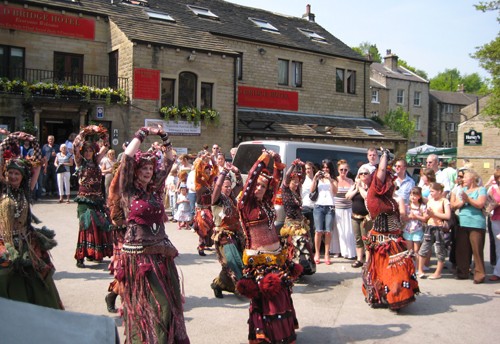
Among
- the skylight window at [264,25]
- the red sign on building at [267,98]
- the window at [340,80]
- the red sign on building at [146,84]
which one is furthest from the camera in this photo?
the window at [340,80]

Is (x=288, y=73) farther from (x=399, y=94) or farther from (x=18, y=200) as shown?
(x=399, y=94)

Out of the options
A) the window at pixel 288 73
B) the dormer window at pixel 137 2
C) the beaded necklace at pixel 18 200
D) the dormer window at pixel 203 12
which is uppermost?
the dormer window at pixel 203 12

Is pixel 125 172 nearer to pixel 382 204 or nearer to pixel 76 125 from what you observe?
pixel 382 204

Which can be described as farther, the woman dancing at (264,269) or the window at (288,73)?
the window at (288,73)

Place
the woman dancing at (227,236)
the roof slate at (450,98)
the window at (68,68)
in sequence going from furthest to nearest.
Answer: the roof slate at (450,98) < the window at (68,68) < the woman dancing at (227,236)

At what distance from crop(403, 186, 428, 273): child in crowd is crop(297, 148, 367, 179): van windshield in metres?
1.98

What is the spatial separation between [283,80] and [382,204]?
2162 cm

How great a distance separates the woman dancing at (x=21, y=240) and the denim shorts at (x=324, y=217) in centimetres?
501

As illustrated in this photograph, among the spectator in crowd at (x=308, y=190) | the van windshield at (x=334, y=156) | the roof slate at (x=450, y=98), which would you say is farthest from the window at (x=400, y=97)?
the spectator in crowd at (x=308, y=190)

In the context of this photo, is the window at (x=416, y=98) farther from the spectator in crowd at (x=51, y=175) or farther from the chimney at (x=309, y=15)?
the spectator in crowd at (x=51, y=175)

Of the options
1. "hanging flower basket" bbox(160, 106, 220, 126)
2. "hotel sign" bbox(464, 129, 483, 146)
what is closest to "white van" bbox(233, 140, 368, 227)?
"hanging flower basket" bbox(160, 106, 220, 126)

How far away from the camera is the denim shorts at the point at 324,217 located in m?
8.93

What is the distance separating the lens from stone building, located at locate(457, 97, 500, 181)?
3603 cm

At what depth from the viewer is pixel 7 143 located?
5.19 metres
